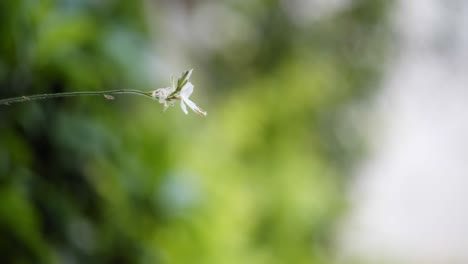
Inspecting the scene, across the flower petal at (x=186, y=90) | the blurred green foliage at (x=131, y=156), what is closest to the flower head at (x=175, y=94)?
the flower petal at (x=186, y=90)

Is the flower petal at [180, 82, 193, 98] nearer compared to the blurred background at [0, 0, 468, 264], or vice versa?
the flower petal at [180, 82, 193, 98]

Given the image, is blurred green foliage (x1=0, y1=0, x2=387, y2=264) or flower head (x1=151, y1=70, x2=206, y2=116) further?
blurred green foliage (x1=0, y1=0, x2=387, y2=264)

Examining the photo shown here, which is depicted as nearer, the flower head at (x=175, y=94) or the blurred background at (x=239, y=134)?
the flower head at (x=175, y=94)

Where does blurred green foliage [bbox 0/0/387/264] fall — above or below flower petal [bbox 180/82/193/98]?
above

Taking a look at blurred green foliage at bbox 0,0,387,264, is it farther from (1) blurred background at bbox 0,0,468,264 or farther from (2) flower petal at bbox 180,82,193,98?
(2) flower petal at bbox 180,82,193,98

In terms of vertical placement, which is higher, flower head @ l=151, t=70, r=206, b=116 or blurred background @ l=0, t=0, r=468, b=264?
blurred background @ l=0, t=0, r=468, b=264

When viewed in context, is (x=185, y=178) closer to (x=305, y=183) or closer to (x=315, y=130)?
(x=305, y=183)

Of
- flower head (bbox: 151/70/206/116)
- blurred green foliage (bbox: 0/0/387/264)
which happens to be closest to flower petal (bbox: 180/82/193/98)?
flower head (bbox: 151/70/206/116)

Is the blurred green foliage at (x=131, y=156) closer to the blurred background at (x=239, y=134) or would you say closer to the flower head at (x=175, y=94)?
the blurred background at (x=239, y=134)

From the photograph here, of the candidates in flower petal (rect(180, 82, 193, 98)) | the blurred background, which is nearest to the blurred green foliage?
the blurred background
